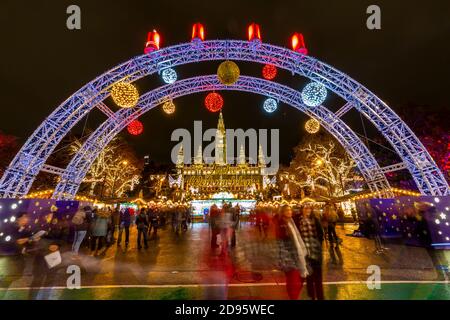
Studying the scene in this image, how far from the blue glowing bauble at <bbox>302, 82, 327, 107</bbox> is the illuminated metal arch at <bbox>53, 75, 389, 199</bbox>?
17.4ft

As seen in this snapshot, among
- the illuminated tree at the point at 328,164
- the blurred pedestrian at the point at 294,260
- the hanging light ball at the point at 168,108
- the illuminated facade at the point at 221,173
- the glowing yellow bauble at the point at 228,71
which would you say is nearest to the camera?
the blurred pedestrian at the point at 294,260

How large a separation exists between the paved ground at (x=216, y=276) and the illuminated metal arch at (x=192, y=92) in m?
9.40

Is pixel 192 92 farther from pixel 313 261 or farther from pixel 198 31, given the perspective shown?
pixel 313 261

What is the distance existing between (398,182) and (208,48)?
25436mm

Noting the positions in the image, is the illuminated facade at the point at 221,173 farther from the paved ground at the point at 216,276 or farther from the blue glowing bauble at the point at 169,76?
the paved ground at the point at 216,276

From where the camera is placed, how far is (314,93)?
12758 mm

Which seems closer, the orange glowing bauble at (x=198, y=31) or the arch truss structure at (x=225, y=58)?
the orange glowing bauble at (x=198, y=31)

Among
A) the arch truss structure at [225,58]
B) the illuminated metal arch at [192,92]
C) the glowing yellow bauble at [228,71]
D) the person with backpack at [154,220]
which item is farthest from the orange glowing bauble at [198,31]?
the person with backpack at [154,220]

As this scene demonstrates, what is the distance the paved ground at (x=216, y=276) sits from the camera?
516 cm

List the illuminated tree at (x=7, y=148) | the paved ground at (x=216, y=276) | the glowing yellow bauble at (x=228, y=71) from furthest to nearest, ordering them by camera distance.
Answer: the illuminated tree at (x=7, y=148) → the glowing yellow bauble at (x=228, y=71) → the paved ground at (x=216, y=276)
